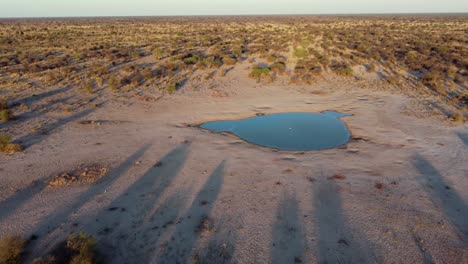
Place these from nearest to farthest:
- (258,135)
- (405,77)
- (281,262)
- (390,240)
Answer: (281,262) → (390,240) → (258,135) → (405,77)

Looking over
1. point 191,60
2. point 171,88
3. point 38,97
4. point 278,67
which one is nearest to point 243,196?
point 171,88

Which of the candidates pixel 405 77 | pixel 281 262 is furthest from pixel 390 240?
pixel 405 77

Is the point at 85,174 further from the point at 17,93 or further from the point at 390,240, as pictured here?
the point at 17,93

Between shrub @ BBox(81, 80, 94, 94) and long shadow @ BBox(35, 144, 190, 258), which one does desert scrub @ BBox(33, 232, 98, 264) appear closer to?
long shadow @ BBox(35, 144, 190, 258)

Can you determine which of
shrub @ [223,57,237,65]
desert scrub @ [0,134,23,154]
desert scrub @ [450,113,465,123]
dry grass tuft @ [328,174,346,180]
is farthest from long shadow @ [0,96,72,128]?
desert scrub @ [450,113,465,123]

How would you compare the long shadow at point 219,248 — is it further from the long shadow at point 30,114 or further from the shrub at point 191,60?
the shrub at point 191,60

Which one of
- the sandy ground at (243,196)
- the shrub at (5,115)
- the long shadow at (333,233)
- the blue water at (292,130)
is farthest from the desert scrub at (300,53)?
the shrub at (5,115)

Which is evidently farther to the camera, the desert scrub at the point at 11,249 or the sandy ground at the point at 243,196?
the sandy ground at the point at 243,196
